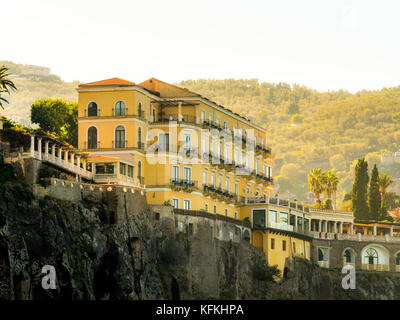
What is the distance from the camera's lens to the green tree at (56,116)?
121125 millimetres

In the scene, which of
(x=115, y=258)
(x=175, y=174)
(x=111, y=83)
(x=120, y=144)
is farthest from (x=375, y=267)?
(x=115, y=258)

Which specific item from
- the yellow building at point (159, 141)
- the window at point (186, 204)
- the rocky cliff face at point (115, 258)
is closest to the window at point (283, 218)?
the yellow building at point (159, 141)

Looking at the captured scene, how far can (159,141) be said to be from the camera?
4082 inches

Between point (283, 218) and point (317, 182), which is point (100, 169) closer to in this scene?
point (283, 218)

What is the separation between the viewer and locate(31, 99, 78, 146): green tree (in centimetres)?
12112

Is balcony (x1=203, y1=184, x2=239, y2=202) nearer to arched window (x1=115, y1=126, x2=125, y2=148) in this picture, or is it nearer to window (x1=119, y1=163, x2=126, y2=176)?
arched window (x1=115, y1=126, x2=125, y2=148)

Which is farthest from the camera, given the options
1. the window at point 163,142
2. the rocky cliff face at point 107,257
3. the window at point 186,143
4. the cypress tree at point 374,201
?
the cypress tree at point 374,201

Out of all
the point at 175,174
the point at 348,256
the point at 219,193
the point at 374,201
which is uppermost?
the point at 374,201

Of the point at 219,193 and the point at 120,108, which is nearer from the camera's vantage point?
the point at 120,108

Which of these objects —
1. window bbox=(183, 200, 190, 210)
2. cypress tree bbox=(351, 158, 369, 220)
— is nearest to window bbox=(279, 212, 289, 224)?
window bbox=(183, 200, 190, 210)

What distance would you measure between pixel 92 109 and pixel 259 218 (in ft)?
73.7

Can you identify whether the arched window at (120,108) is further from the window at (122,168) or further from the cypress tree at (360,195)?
the cypress tree at (360,195)

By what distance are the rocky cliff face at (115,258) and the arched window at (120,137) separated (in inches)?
462
